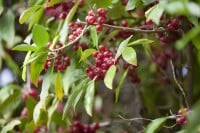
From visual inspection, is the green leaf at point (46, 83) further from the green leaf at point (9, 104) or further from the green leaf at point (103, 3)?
the green leaf at point (9, 104)

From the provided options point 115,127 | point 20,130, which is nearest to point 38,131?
point 20,130

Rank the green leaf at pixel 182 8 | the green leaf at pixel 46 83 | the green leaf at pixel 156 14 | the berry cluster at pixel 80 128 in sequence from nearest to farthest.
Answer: the green leaf at pixel 182 8 < the green leaf at pixel 156 14 < the green leaf at pixel 46 83 < the berry cluster at pixel 80 128

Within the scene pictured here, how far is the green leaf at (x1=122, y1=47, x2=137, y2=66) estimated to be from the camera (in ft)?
3.53

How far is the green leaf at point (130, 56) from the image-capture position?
1076 millimetres

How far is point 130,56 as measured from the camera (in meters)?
1.08

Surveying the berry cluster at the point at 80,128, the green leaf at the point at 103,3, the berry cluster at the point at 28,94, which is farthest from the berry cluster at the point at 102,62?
the berry cluster at the point at 28,94

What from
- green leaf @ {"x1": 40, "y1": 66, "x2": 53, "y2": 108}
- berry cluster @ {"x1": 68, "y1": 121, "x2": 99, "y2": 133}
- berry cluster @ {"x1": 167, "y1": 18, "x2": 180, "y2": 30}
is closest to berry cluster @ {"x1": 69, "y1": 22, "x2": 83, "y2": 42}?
green leaf @ {"x1": 40, "y1": 66, "x2": 53, "y2": 108}

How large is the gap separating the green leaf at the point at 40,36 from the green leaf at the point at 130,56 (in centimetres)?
22

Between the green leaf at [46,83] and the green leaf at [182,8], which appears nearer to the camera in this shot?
the green leaf at [182,8]

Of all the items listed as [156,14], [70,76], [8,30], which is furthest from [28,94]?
[156,14]

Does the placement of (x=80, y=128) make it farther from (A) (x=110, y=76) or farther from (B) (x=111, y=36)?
(A) (x=110, y=76)

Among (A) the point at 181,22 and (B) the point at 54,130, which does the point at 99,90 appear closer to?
(B) the point at 54,130

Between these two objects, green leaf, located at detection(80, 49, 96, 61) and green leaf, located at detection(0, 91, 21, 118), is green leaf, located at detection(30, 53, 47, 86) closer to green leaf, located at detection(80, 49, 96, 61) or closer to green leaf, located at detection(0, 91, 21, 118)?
green leaf, located at detection(80, 49, 96, 61)

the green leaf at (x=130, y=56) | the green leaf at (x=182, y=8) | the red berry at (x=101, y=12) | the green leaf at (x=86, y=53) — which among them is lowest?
the green leaf at (x=130, y=56)
